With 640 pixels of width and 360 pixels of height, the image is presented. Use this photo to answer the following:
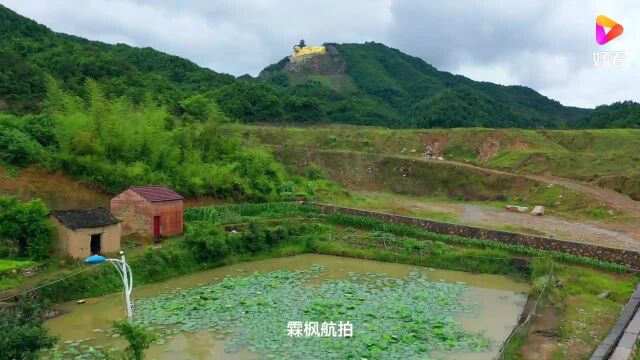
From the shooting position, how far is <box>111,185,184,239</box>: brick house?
19844mm

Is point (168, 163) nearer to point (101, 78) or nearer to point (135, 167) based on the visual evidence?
point (135, 167)

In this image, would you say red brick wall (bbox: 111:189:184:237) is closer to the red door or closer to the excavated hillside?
the red door

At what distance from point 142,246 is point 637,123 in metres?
44.3

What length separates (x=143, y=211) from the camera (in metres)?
A: 19.8

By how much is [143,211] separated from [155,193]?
0.98 metres

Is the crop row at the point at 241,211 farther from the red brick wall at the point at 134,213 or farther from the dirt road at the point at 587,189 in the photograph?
the dirt road at the point at 587,189

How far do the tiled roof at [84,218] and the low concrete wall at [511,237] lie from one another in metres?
11.8

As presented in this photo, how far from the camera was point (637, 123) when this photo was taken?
4553 centimetres

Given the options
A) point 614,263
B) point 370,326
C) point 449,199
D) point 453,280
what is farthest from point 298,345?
point 449,199

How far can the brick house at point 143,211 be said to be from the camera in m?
19.8

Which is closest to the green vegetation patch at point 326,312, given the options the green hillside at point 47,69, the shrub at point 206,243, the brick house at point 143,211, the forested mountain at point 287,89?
the shrub at point 206,243

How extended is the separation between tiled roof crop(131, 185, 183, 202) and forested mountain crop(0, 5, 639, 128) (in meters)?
11.3

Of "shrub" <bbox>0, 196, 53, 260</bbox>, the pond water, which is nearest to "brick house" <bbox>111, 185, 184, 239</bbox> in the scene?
the pond water

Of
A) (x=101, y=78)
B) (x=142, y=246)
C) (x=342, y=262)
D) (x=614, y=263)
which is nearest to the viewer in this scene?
(x=614, y=263)
